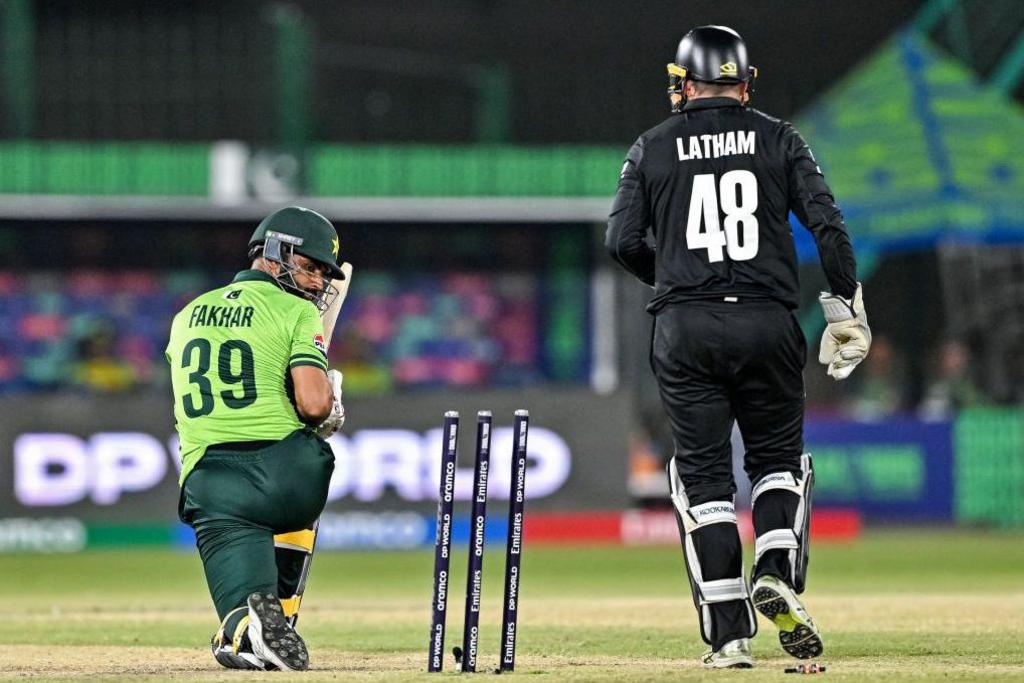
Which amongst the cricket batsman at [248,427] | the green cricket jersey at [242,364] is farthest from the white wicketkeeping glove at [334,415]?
the green cricket jersey at [242,364]

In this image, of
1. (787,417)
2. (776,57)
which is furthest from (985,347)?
(787,417)

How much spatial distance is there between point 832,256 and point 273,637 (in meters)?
2.34

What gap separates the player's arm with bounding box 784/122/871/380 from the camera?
6.89m

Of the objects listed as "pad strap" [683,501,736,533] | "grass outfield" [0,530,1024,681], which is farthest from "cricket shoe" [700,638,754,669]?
"pad strap" [683,501,736,533]

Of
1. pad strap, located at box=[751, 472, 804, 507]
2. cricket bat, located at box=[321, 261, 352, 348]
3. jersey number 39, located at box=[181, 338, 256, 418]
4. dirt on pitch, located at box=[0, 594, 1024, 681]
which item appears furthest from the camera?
cricket bat, located at box=[321, 261, 352, 348]

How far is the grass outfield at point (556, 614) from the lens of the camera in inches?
277

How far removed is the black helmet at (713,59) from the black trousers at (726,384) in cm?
82

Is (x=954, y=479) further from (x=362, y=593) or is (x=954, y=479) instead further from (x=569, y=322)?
(x=362, y=593)

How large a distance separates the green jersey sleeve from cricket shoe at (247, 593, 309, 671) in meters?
0.84

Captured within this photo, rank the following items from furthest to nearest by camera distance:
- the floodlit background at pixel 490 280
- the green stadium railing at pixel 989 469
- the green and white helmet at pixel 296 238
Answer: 1. the green stadium railing at pixel 989 469
2. the floodlit background at pixel 490 280
3. the green and white helmet at pixel 296 238

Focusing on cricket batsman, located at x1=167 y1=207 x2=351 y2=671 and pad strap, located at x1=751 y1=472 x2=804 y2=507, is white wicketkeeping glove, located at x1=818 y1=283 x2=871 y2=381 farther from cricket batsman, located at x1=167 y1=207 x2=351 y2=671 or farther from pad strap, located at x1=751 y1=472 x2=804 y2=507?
cricket batsman, located at x1=167 y1=207 x2=351 y2=671

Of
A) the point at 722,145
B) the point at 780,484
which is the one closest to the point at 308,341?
the point at 722,145

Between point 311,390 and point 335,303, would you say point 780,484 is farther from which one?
point 335,303

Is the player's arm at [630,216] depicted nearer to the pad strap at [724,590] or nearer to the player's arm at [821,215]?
the player's arm at [821,215]
